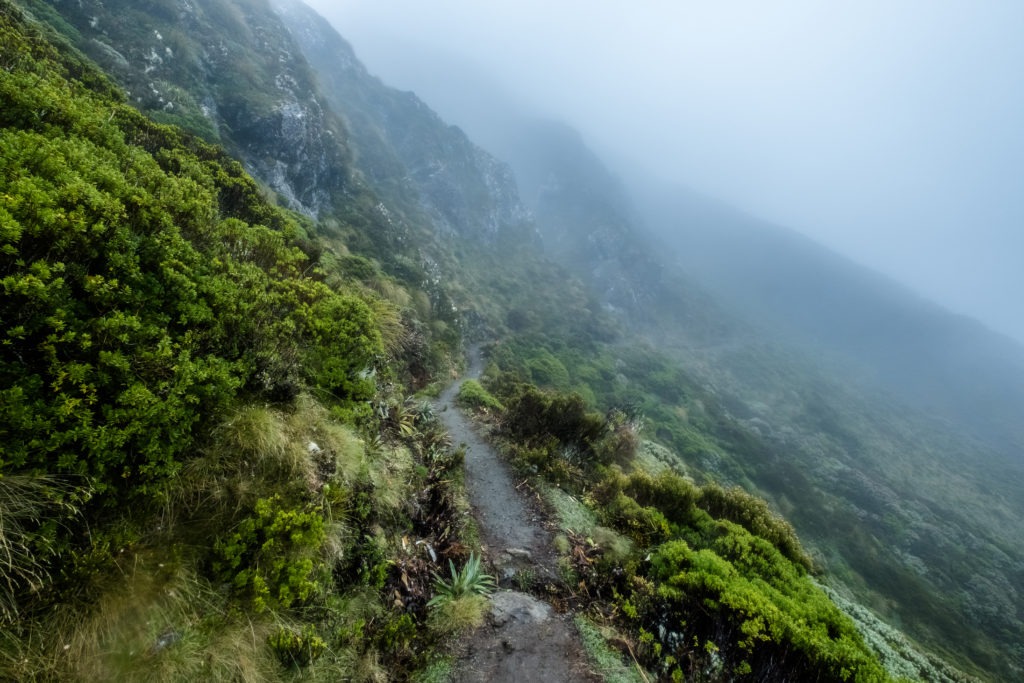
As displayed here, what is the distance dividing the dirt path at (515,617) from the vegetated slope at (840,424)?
110 feet

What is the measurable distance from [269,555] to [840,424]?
103259 millimetres

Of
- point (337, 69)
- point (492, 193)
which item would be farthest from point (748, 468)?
point (337, 69)

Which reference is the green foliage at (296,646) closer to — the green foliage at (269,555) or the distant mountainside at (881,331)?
the green foliage at (269,555)

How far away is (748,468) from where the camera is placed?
47.0 m

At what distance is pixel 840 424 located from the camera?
8031 centimetres

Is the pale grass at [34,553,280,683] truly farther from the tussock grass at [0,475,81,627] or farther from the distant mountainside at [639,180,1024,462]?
the distant mountainside at [639,180,1024,462]

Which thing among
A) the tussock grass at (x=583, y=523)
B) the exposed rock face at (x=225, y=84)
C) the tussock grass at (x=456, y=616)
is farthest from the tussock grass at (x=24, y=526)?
the exposed rock face at (x=225, y=84)

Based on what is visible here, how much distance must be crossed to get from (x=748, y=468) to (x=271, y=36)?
78.1 meters

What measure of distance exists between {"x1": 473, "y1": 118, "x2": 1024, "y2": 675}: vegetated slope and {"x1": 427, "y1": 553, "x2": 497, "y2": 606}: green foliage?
3607 centimetres

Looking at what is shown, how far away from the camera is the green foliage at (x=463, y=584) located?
6.33 m

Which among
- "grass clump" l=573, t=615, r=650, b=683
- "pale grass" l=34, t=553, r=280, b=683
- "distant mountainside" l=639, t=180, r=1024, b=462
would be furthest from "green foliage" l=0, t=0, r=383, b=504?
"distant mountainside" l=639, t=180, r=1024, b=462

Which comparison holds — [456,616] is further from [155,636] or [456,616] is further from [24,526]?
[24,526]

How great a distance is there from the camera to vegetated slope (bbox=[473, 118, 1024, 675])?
37.2m

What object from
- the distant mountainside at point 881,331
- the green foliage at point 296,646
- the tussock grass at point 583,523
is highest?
the distant mountainside at point 881,331
